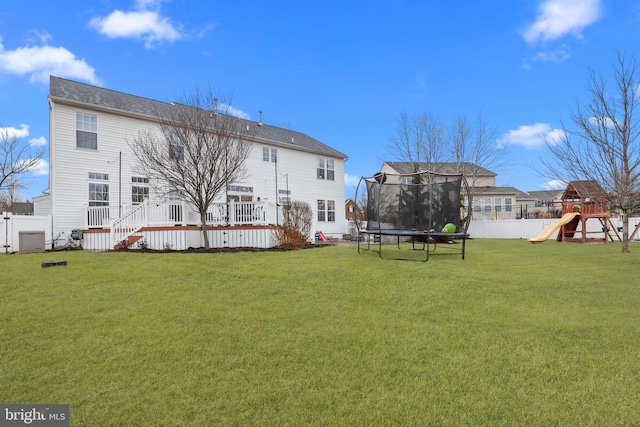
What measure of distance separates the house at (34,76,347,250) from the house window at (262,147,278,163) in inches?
3.2

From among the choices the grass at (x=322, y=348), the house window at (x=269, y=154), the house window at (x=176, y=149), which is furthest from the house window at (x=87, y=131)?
the grass at (x=322, y=348)

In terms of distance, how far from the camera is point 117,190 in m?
14.8

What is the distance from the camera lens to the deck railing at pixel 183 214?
451 inches

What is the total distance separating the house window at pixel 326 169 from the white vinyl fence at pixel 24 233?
14266 mm

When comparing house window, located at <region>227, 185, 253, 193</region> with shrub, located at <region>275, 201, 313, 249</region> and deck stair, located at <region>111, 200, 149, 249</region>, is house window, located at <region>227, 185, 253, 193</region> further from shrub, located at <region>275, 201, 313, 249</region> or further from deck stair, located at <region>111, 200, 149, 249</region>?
deck stair, located at <region>111, 200, 149, 249</region>

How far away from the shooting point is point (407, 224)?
9.33 m

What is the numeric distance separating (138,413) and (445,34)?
14454 millimetres

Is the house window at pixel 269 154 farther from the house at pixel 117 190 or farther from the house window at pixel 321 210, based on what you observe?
the house window at pixel 321 210

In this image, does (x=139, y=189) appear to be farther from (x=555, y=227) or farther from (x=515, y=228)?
(x=515, y=228)

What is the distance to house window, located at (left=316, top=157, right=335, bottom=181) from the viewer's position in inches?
913

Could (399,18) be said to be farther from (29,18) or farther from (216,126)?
(29,18)

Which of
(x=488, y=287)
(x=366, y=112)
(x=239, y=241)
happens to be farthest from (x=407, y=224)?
(x=366, y=112)

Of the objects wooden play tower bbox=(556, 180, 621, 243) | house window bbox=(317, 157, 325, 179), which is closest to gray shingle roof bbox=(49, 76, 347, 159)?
house window bbox=(317, 157, 325, 179)

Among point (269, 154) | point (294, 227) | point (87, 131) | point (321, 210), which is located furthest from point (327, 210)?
point (87, 131)
